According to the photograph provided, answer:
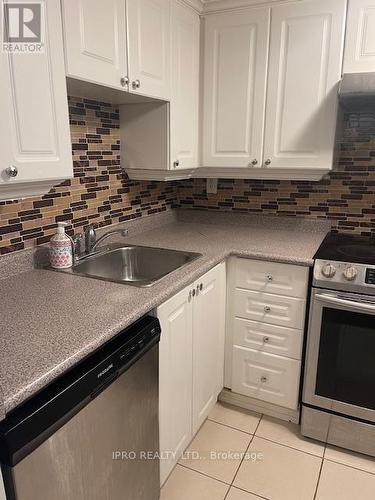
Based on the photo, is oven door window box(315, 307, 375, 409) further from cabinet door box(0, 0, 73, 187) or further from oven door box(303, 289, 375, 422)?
cabinet door box(0, 0, 73, 187)

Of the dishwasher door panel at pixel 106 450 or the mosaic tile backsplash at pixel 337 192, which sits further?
the mosaic tile backsplash at pixel 337 192

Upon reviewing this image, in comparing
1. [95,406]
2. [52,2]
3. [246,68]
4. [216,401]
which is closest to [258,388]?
[216,401]

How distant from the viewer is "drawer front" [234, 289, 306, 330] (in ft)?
5.95

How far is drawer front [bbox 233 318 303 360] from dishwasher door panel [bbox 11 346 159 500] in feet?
2.47

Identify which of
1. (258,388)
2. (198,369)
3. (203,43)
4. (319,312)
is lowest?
(258,388)

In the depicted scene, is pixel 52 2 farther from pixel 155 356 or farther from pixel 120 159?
pixel 155 356

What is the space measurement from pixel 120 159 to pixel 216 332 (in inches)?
41.2

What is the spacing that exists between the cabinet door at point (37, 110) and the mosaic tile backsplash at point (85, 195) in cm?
37

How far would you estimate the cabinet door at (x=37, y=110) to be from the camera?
3.43ft

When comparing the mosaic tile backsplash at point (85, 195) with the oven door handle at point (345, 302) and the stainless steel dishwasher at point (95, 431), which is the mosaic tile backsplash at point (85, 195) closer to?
the stainless steel dishwasher at point (95, 431)

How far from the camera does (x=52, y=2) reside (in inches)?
44.9

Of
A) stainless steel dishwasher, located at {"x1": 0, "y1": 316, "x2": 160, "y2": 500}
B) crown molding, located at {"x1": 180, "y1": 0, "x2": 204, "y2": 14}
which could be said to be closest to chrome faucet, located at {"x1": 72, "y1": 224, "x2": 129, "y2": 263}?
stainless steel dishwasher, located at {"x1": 0, "y1": 316, "x2": 160, "y2": 500}

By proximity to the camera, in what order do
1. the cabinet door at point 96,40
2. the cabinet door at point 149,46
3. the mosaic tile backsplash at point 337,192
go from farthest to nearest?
the mosaic tile backsplash at point 337,192
the cabinet door at point 149,46
the cabinet door at point 96,40

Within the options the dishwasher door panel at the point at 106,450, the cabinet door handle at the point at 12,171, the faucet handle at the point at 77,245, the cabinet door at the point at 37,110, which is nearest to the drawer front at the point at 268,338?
the dishwasher door panel at the point at 106,450
